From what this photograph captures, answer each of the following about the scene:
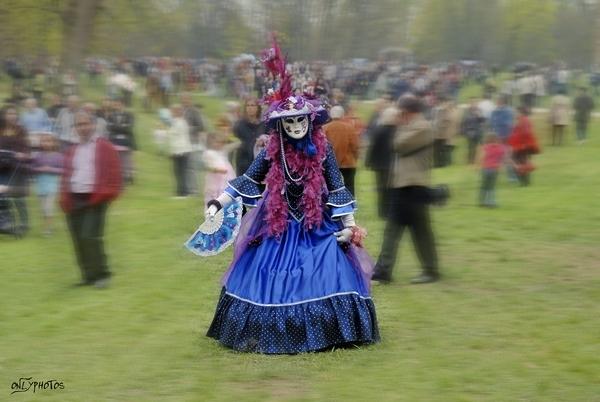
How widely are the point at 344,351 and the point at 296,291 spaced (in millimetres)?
575

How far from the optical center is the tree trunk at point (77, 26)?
24.2 metres

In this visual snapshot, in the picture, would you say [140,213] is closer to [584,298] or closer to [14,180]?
[14,180]

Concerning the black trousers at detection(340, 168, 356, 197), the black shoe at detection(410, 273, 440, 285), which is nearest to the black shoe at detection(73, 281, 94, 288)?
the black shoe at detection(410, 273, 440, 285)

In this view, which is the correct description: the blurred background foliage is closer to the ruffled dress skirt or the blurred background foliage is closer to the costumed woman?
the costumed woman

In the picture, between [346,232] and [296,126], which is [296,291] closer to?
[346,232]

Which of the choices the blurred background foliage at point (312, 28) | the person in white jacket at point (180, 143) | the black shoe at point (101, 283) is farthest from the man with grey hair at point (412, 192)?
the blurred background foliage at point (312, 28)

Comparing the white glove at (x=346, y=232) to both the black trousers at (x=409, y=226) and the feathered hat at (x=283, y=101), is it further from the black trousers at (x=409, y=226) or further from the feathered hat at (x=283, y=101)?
the black trousers at (x=409, y=226)

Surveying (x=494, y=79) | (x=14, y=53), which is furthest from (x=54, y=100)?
(x=494, y=79)

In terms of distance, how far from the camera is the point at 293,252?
7.35m

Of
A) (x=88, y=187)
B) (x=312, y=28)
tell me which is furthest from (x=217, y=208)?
(x=312, y=28)

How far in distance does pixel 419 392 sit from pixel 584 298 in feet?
10.9

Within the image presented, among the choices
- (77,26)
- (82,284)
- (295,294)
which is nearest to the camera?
(295,294)

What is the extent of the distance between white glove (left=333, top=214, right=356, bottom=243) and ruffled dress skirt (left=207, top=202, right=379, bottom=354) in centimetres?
6

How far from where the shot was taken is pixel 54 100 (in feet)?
73.4
